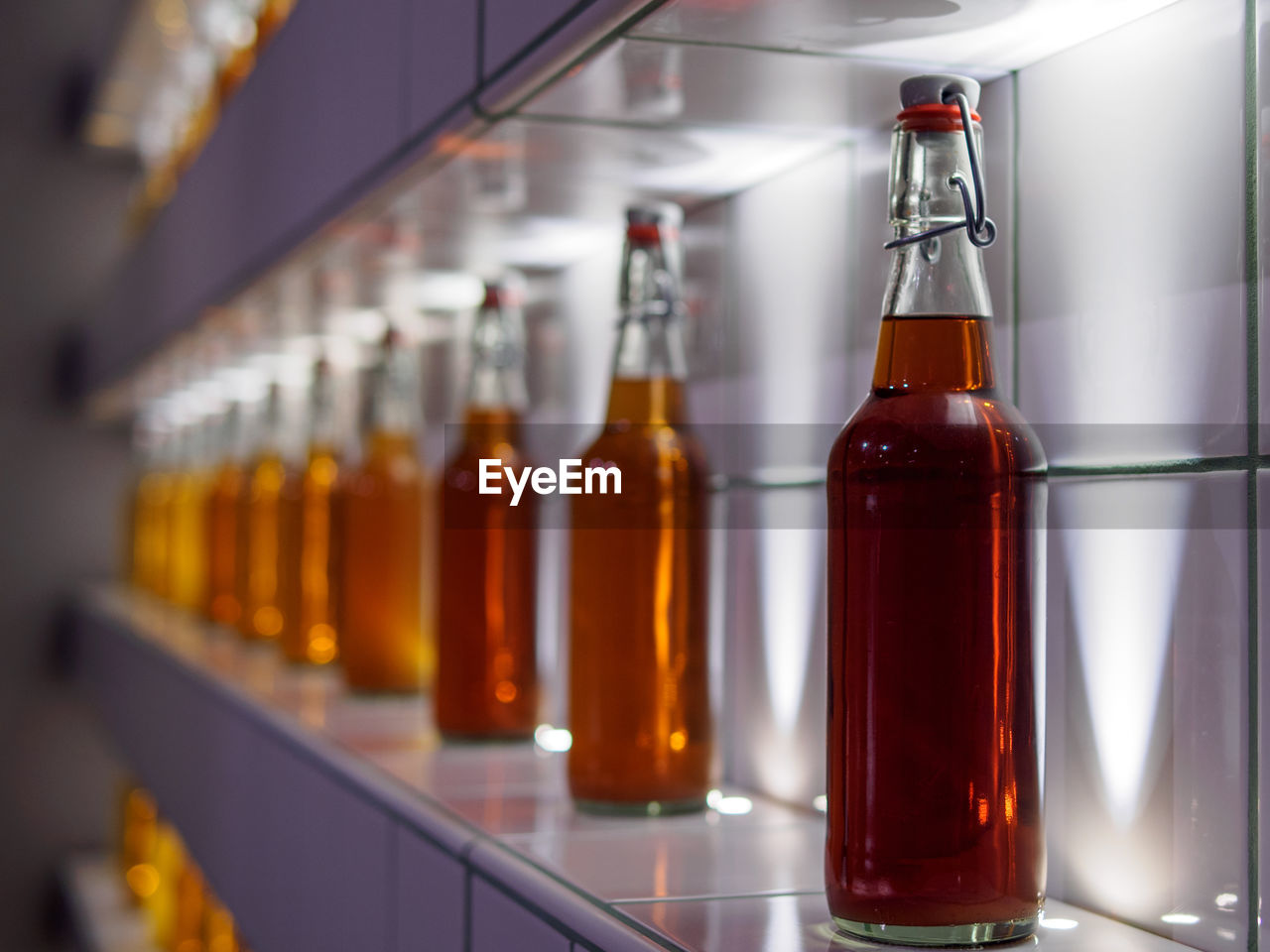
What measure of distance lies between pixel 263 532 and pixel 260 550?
0.8 inches

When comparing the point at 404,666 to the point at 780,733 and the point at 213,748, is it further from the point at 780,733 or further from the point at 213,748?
the point at 780,733

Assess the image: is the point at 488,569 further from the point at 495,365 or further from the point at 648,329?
the point at 648,329

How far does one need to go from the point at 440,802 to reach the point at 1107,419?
1.15 feet

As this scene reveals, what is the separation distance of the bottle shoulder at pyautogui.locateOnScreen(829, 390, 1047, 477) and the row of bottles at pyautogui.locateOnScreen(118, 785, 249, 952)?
858 mm

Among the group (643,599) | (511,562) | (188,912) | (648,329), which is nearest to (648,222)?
(648,329)

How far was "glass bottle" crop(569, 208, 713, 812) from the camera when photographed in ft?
2.19

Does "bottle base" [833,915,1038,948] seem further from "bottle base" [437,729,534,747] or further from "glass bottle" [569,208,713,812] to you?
"bottle base" [437,729,534,747]

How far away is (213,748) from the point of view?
1.17 meters

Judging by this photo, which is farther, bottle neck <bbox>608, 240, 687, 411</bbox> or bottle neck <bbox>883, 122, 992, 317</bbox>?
bottle neck <bbox>608, 240, 687, 411</bbox>

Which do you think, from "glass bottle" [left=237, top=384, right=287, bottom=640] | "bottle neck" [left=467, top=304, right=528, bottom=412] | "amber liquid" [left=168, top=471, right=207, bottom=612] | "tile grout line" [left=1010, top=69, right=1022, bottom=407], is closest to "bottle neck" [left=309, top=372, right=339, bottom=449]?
"glass bottle" [left=237, top=384, right=287, bottom=640]

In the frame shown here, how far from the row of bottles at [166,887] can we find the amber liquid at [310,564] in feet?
0.69

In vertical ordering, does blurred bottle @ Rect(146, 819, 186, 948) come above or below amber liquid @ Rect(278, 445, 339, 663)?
below

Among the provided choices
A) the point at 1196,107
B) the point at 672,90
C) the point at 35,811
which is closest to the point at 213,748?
the point at 672,90

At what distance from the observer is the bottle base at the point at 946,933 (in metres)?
0.43
